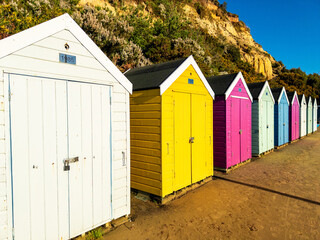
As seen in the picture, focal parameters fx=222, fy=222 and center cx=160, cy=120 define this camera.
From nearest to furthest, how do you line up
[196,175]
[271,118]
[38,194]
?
1. [38,194]
2. [196,175]
3. [271,118]

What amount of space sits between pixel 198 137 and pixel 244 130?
356 cm

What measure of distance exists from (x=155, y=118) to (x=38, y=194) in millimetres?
2857

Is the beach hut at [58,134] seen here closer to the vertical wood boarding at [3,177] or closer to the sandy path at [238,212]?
the vertical wood boarding at [3,177]

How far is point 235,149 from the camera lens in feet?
27.9

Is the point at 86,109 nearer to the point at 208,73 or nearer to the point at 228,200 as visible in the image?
the point at 228,200

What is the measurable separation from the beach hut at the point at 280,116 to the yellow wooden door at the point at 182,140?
943 cm

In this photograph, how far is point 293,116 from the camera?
1544 cm

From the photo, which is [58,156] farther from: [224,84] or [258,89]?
[258,89]

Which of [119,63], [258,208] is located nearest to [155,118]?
[258,208]

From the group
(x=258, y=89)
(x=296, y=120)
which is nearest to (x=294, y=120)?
(x=296, y=120)

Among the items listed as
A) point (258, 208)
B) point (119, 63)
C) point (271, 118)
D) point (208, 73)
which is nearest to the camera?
point (258, 208)

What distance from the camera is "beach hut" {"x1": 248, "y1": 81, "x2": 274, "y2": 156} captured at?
10430 mm

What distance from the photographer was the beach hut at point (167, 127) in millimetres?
5242

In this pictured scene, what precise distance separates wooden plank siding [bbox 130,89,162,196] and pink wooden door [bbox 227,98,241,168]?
12.5ft
